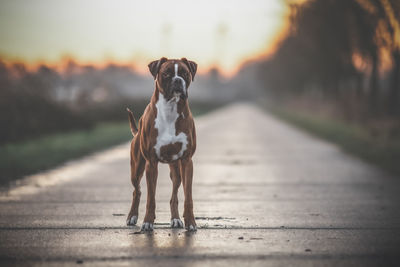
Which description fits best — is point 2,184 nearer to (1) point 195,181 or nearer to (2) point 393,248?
(1) point 195,181

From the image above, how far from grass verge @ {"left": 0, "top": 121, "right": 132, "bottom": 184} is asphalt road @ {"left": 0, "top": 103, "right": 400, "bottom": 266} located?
732 mm

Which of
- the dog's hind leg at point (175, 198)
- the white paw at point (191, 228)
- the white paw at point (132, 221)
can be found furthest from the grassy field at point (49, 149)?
the white paw at point (191, 228)

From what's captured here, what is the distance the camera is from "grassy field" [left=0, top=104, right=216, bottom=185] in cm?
1183

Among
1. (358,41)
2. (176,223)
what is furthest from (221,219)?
(358,41)

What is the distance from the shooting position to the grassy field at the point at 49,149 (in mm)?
11828

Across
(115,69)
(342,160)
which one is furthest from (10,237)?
(115,69)

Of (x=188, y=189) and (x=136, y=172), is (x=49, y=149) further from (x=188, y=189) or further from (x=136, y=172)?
(x=188, y=189)

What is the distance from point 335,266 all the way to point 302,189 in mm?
4900

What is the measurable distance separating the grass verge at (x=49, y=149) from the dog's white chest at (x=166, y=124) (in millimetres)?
5442

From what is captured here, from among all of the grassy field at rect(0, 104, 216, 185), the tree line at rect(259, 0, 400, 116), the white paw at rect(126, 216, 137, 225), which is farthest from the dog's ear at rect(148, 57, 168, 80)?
the tree line at rect(259, 0, 400, 116)

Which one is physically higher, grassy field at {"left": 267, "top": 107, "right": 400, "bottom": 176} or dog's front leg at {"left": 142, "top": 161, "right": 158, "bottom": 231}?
grassy field at {"left": 267, "top": 107, "right": 400, "bottom": 176}

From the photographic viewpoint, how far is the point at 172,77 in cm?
538

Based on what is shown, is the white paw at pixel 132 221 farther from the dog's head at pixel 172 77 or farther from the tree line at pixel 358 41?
the tree line at pixel 358 41

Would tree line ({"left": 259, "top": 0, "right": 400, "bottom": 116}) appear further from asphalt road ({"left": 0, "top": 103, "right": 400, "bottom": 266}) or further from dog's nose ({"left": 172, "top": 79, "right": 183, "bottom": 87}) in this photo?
dog's nose ({"left": 172, "top": 79, "right": 183, "bottom": 87})
